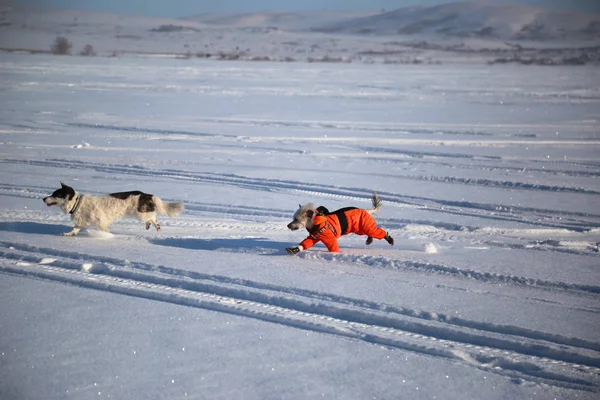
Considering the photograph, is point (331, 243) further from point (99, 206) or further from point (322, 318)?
point (99, 206)

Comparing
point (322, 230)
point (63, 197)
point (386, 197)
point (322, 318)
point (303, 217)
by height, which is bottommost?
point (322, 318)

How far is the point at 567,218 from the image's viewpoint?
7773 mm

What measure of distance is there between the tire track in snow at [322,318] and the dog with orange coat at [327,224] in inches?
43.1

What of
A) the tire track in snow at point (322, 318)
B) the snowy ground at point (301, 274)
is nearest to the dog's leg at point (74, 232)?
the snowy ground at point (301, 274)

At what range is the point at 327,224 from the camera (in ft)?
19.2

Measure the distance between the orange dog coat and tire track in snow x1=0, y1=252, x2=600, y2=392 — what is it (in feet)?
3.76

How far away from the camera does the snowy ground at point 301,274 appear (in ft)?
12.3

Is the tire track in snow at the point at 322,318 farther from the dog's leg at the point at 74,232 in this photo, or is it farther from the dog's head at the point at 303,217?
the dog's head at the point at 303,217

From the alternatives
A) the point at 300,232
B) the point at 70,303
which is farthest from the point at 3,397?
the point at 300,232

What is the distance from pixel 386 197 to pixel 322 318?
4.69 m

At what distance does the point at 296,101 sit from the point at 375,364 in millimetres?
19178

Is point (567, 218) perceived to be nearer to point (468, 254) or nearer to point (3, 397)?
point (468, 254)

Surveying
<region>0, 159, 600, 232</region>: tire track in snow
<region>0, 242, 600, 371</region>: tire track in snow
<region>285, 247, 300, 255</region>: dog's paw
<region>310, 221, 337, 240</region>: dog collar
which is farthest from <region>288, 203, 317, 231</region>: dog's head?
<region>0, 159, 600, 232</region>: tire track in snow

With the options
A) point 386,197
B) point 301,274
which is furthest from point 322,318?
point 386,197
